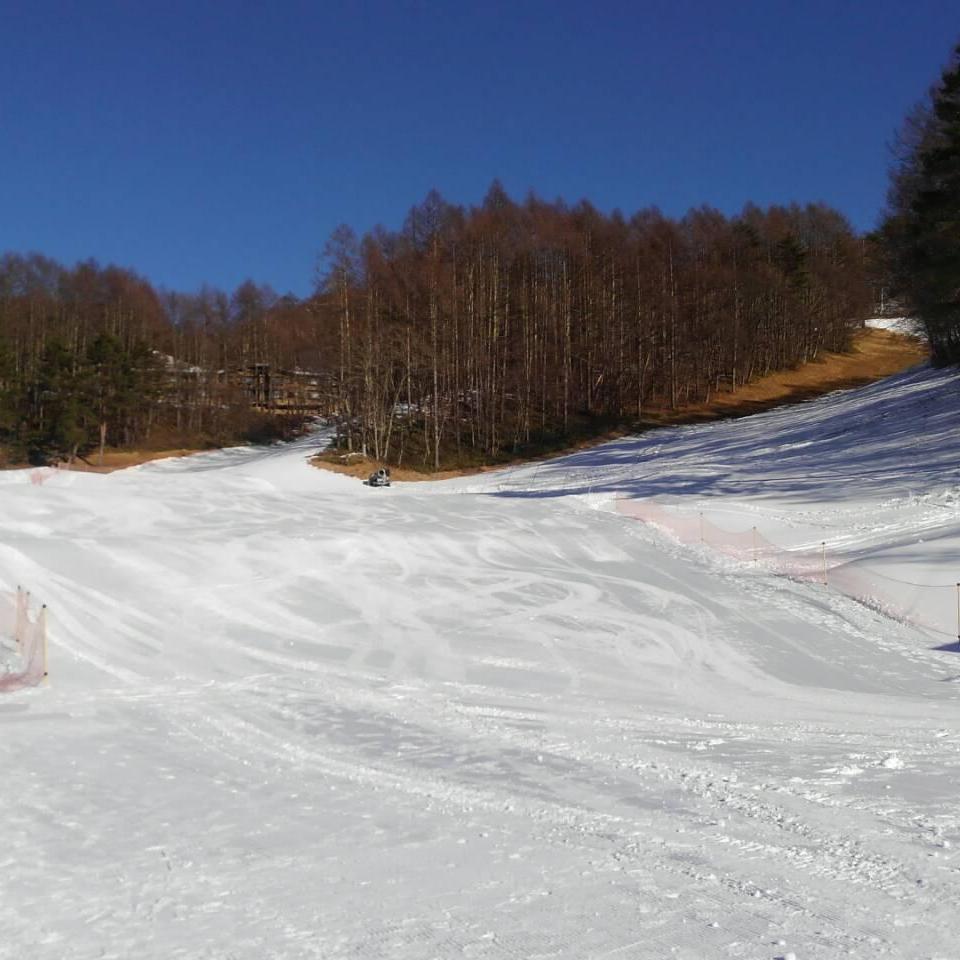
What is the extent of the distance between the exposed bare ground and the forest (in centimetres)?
147

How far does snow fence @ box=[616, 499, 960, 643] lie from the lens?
15273mm

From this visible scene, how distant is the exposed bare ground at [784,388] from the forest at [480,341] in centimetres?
147

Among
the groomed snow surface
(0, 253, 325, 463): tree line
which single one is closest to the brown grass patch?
(0, 253, 325, 463): tree line

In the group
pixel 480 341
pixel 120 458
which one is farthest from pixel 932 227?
pixel 120 458

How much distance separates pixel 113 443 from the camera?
63562mm

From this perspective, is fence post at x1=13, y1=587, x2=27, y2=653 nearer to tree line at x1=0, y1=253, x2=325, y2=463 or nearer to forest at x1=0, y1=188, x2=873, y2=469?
forest at x1=0, y1=188, x2=873, y2=469

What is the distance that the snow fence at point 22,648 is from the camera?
1169 centimetres

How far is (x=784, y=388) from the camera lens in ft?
207

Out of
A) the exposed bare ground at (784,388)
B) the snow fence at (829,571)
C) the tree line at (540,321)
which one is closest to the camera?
the snow fence at (829,571)

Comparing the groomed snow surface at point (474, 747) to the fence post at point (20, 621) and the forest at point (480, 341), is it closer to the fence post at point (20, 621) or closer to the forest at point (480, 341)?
the fence post at point (20, 621)

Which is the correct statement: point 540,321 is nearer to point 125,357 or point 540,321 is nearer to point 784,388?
point 784,388

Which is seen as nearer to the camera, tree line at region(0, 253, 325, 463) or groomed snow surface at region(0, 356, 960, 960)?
groomed snow surface at region(0, 356, 960, 960)

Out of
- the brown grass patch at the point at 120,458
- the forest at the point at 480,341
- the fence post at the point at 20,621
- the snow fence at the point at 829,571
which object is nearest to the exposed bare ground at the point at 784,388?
the forest at the point at 480,341

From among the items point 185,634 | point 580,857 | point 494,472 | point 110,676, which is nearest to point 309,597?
point 185,634
